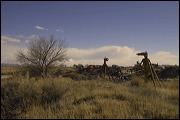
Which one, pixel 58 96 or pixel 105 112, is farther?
pixel 58 96

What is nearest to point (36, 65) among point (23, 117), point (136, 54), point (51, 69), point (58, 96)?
point (51, 69)

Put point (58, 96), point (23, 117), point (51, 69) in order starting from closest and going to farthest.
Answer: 1. point (23, 117)
2. point (58, 96)
3. point (51, 69)

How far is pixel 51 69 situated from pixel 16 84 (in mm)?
18212

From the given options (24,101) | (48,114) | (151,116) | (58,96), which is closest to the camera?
(151,116)

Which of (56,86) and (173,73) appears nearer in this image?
(56,86)

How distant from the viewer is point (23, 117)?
6.62 metres

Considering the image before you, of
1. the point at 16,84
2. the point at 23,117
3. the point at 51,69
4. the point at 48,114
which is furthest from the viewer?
the point at 51,69

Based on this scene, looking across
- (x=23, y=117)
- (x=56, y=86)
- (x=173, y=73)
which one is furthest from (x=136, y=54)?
(x=173, y=73)

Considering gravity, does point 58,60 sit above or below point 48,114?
above

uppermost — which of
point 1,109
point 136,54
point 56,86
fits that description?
point 136,54

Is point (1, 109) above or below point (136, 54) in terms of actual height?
below

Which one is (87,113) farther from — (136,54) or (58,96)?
(136,54)

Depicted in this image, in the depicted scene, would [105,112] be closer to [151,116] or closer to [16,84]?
[151,116]

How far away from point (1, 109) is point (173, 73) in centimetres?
2226
